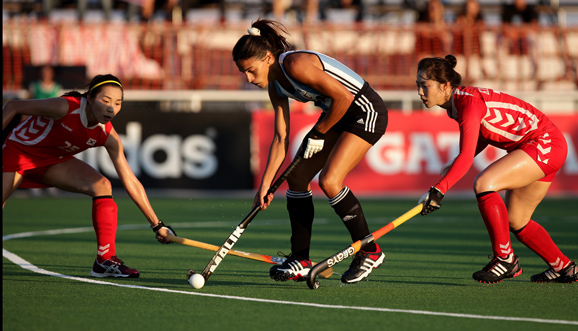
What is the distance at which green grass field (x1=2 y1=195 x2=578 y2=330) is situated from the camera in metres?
3.85

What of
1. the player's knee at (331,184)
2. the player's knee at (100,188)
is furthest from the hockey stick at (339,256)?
the player's knee at (100,188)

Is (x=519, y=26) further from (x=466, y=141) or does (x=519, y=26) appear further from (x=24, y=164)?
(x=24, y=164)

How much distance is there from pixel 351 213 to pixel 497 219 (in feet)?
2.92

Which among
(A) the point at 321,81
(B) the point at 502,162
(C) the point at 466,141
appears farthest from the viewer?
(B) the point at 502,162

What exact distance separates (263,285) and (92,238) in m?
3.21

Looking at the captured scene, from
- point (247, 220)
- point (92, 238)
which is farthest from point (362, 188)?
point (247, 220)

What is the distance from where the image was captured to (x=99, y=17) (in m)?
18.0

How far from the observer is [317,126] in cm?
482

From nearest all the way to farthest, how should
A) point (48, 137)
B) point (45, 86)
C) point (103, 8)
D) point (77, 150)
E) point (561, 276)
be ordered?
point (561, 276)
point (48, 137)
point (77, 150)
point (45, 86)
point (103, 8)

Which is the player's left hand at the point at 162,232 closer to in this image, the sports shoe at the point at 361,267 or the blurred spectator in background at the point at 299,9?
Answer: the sports shoe at the point at 361,267

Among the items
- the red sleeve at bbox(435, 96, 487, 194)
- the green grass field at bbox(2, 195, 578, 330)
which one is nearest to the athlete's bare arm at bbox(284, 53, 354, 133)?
the red sleeve at bbox(435, 96, 487, 194)

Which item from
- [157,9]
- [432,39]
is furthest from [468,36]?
[157,9]

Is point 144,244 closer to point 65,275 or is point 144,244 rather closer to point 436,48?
point 65,275

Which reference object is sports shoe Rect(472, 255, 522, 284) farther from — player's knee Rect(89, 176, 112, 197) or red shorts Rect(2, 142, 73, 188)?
red shorts Rect(2, 142, 73, 188)
